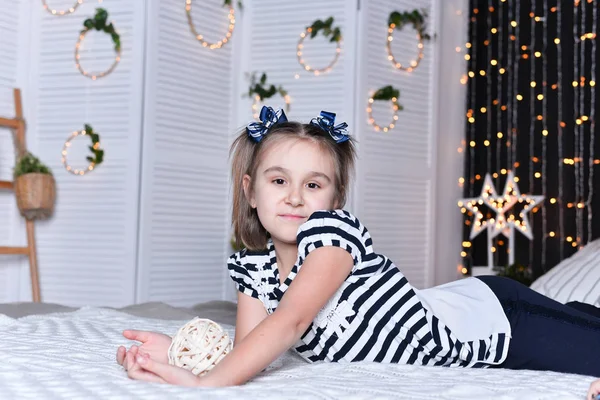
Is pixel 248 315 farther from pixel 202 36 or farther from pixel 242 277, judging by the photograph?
pixel 202 36

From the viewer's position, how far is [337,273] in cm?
127

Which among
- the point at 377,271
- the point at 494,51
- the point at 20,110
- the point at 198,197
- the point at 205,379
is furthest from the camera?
the point at 494,51

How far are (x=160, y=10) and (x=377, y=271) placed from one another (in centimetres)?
259

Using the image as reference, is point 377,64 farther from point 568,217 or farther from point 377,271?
point 377,271

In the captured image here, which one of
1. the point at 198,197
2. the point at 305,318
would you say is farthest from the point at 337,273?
the point at 198,197

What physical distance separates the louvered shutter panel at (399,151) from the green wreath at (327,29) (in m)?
0.11

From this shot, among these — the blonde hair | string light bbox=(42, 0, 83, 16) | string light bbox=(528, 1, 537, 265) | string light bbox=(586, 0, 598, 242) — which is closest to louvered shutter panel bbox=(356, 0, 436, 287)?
string light bbox=(528, 1, 537, 265)

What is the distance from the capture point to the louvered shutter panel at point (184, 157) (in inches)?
143

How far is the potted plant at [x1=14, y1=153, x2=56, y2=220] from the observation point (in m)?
3.44

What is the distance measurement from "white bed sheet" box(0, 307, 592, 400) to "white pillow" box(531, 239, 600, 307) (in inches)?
36.3

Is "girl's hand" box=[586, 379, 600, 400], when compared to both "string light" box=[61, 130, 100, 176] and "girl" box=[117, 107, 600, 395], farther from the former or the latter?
"string light" box=[61, 130, 100, 176]

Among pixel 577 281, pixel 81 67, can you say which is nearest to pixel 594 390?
pixel 577 281

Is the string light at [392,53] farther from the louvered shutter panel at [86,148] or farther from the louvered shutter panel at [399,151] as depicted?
the louvered shutter panel at [86,148]

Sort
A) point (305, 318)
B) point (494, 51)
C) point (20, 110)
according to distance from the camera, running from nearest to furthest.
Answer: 1. point (305, 318)
2. point (20, 110)
3. point (494, 51)
